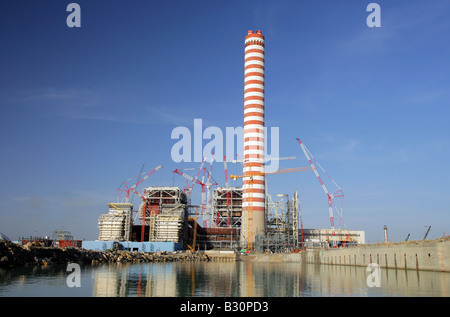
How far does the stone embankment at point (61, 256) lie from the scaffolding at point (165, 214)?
661 inches

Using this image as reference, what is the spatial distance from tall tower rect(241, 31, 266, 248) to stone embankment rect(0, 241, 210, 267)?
2290 centimetres

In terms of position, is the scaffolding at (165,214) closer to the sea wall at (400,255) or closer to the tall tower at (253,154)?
the tall tower at (253,154)

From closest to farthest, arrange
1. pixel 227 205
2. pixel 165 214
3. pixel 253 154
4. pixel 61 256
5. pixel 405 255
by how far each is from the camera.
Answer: pixel 405 255 < pixel 61 256 < pixel 253 154 < pixel 165 214 < pixel 227 205

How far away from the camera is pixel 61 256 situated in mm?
72688

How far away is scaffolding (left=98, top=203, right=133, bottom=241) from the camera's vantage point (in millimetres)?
126438

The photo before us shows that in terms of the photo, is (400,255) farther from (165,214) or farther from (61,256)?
(165,214)

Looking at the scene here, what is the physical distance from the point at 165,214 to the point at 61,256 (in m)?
59.7

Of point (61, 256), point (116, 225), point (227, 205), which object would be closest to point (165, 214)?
point (116, 225)

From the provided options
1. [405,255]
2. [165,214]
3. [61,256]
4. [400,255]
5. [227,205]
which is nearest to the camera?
[405,255]

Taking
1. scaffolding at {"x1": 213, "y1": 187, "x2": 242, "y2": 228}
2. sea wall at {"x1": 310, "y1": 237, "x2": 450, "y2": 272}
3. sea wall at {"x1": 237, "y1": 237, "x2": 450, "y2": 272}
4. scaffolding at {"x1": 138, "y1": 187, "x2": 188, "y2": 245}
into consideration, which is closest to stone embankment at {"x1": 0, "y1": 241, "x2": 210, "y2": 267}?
scaffolding at {"x1": 138, "y1": 187, "x2": 188, "y2": 245}

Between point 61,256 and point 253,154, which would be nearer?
point 61,256

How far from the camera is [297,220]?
134625 millimetres
